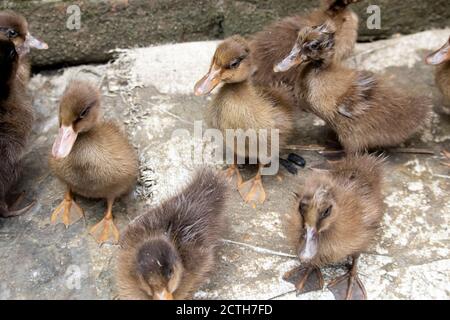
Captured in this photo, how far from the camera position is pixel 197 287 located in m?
2.59

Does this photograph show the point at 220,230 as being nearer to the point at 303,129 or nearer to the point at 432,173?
the point at 303,129

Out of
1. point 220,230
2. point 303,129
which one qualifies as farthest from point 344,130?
point 220,230

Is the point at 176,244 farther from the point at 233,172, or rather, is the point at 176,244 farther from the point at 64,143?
the point at 233,172

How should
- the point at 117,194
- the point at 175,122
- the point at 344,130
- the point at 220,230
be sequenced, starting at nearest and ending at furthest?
the point at 220,230, the point at 117,194, the point at 344,130, the point at 175,122

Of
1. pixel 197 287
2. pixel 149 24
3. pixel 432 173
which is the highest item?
pixel 149 24

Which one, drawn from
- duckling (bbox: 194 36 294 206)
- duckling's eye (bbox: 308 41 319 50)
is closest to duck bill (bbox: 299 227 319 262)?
duckling (bbox: 194 36 294 206)

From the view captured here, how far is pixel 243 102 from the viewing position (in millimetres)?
3008

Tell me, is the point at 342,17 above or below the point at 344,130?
above

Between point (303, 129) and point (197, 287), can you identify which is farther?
point (303, 129)

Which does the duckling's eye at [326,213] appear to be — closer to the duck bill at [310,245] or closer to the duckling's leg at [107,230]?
the duck bill at [310,245]

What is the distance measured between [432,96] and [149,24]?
1.82 meters

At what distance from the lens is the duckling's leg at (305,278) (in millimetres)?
2682

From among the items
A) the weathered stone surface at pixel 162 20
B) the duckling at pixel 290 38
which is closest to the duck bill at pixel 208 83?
the duckling at pixel 290 38

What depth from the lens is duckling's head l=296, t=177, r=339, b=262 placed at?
245 cm
